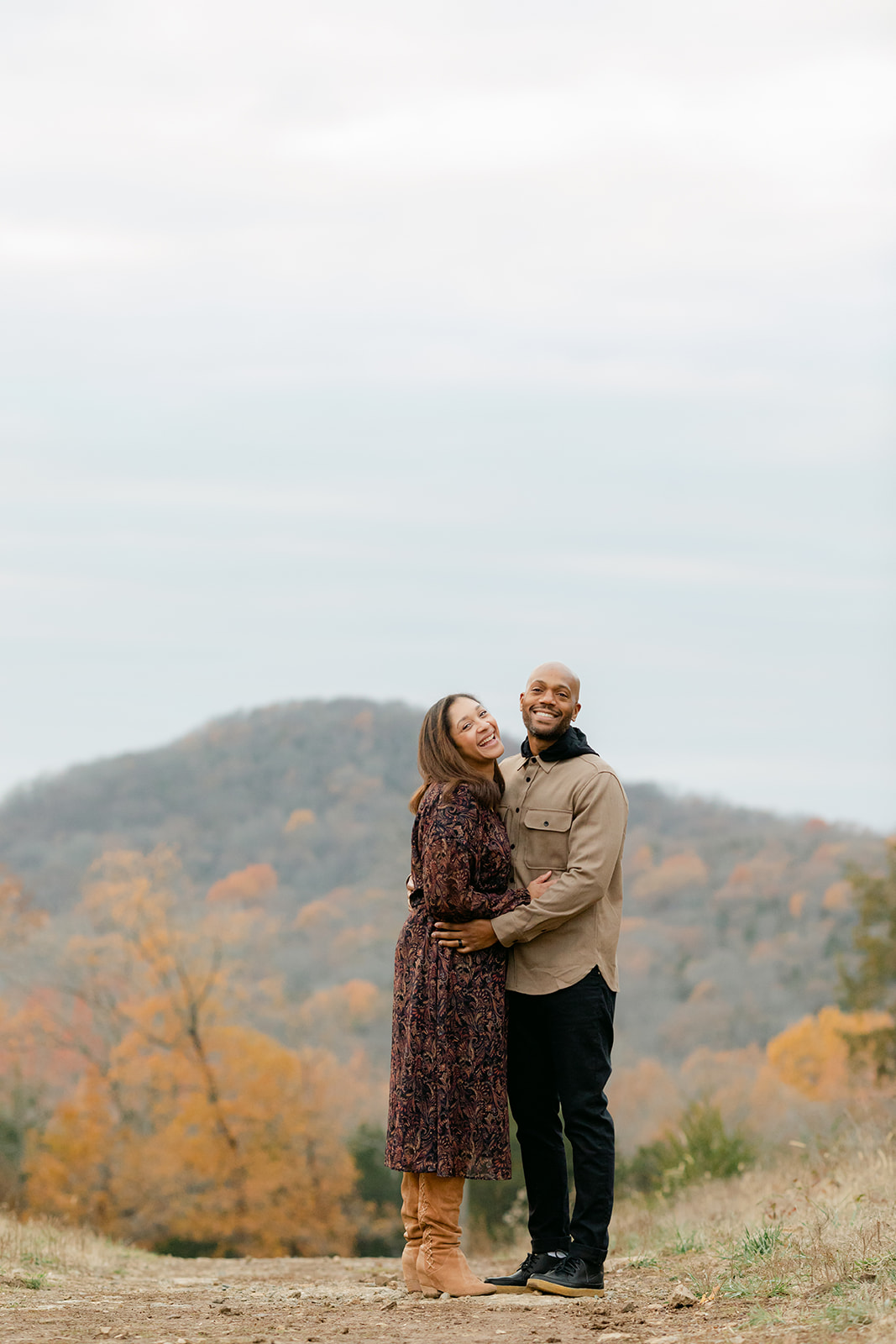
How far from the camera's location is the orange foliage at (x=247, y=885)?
50.2 meters

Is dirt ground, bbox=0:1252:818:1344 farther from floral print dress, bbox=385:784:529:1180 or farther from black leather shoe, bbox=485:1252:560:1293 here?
floral print dress, bbox=385:784:529:1180

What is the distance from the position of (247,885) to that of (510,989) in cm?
4751

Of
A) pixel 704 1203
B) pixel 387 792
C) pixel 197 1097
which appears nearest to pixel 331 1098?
pixel 197 1097

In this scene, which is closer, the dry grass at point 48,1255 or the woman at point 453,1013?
the woman at point 453,1013

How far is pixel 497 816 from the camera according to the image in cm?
523

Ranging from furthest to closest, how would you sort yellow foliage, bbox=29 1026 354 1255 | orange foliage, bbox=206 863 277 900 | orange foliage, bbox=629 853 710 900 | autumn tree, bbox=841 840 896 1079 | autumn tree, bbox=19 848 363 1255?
1. orange foliage, bbox=629 853 710 900
2. orange foliage, bbox=206 863 277 900
3. autumn tree, bbox=841 840 896 1079
4. autumn tree, bbox=19 848 363 1255
5. yellow foliage, bbox=29 1026 354 1255

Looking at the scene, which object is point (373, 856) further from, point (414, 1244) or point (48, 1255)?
point (414, 1244)

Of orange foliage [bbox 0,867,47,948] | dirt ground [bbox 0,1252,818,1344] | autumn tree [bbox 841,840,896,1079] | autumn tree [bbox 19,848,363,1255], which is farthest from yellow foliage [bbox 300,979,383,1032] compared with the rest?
dirt ground [bbox 0,1252,818,1344]

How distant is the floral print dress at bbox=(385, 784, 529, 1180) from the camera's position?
5012 mm

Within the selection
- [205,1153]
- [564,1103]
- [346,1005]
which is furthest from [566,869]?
[346,1005]

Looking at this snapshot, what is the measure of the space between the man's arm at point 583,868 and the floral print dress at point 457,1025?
11 centimetres

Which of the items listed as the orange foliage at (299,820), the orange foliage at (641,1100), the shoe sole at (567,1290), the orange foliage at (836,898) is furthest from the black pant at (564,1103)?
the orange foliage at (299,820)

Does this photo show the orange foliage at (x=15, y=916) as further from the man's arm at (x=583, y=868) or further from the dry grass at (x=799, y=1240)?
the man's arm at (x=583, y=868)

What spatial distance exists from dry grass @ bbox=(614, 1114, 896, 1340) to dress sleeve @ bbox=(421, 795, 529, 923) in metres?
1.45
